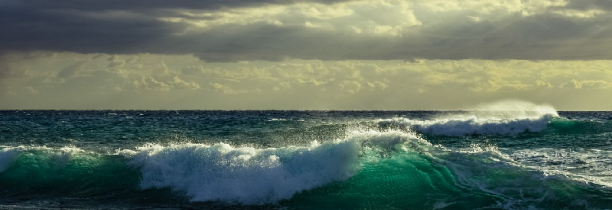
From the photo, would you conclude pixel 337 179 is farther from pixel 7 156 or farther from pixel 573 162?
pixel 7 156

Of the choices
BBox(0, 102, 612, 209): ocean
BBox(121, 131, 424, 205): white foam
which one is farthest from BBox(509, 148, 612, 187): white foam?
BBox(121, 131, 424, 205): white foam

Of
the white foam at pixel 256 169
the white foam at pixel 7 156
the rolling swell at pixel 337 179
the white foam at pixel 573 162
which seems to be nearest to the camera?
the rolling swell at pixel 337 179

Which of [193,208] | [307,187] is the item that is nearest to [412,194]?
[307,187]

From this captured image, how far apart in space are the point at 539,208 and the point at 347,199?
4.54 meters

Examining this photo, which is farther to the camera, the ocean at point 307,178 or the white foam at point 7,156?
the white foam at point 7,156

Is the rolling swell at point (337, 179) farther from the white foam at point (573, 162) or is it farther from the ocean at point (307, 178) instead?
the white foam at point (573, 162)

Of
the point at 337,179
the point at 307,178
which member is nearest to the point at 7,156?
the point at 307,178

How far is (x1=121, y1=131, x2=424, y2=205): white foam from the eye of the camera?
15492 millimetres

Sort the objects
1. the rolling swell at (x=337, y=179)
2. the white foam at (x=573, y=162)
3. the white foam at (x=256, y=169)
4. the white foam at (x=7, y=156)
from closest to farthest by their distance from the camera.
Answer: the rolling swell at (x=337, y=179), the white foam at (x=256, y=169), the white foam at (x=573, y=162), the white foam at (x=7, y=156)

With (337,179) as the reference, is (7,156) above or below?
above

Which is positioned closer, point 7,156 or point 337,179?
point 337,179

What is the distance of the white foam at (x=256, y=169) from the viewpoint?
1549 cm

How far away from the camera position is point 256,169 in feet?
52.9

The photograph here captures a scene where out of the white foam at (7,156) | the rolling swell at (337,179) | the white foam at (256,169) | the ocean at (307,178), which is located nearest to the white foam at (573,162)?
the ocean at (307,178)
